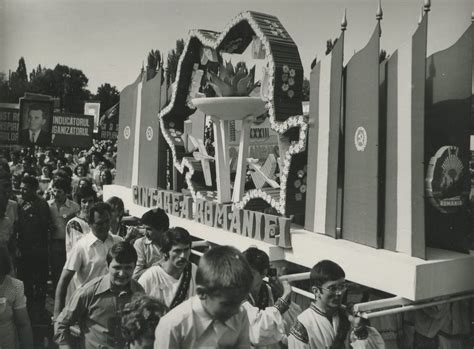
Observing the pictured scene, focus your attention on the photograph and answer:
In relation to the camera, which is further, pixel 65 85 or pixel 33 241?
pixel 65 85

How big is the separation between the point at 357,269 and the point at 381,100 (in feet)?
5.37

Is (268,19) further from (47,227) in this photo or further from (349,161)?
(47,227)

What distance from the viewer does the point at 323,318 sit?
3.12 meters

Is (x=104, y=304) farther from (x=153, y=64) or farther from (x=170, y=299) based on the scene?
(x=153, y=64)

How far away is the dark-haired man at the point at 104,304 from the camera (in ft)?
10.2

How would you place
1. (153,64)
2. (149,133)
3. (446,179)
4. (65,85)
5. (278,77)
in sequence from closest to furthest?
(446,179)
(278,77)
(149,133)
(153,64)
(65,85)

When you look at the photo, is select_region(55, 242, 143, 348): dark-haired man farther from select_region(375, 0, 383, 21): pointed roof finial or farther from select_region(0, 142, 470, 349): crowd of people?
select_region(375, 0, 383, 21): pointed roof finial

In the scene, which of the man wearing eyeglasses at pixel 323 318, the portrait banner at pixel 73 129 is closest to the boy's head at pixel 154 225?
the man wearing eyeglasses at pixel 323 318

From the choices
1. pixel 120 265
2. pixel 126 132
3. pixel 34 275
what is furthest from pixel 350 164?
pixel 126 132

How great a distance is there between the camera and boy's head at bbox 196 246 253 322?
6.55 ft

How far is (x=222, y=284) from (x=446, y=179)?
329cm

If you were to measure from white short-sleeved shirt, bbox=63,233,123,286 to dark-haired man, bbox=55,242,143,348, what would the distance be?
3.00 feet

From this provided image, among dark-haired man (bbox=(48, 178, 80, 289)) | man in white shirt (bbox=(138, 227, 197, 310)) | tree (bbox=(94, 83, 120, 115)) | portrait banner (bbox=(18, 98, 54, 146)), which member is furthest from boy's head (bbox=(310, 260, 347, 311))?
tree (bbox=(94, 83, 120, 115))

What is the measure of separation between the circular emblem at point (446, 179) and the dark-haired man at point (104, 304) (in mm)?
2750
